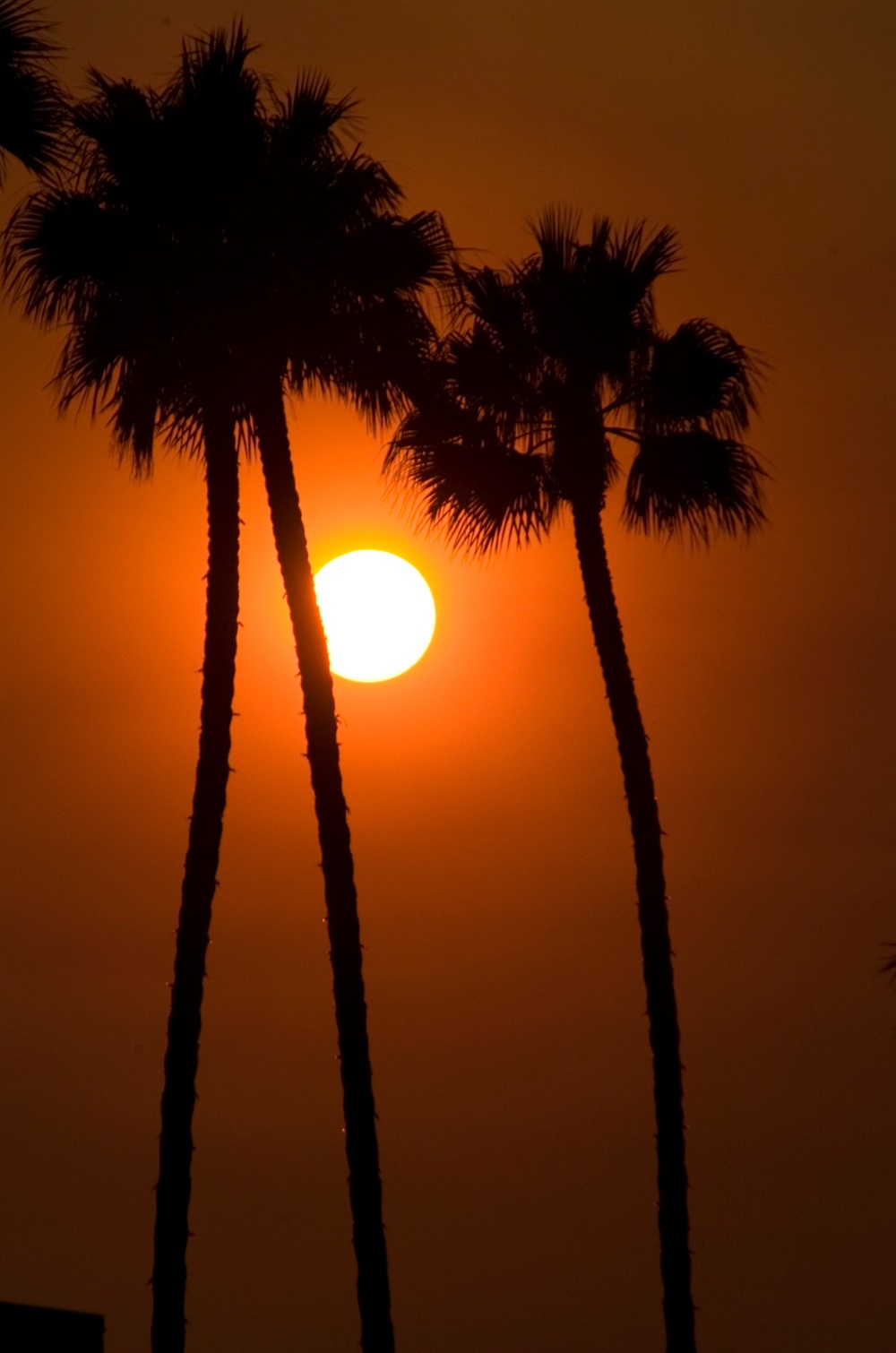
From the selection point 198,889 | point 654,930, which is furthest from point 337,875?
point 654,930

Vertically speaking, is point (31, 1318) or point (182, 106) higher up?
point (182, 106)

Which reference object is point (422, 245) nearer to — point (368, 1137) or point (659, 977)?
point (659, 977)

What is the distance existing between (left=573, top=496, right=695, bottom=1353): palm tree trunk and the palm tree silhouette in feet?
11.7

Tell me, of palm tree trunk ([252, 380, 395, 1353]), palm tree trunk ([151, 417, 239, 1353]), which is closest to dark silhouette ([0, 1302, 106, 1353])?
palm tree trunk ([151, 417, 239, 1353])

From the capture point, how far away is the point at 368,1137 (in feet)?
61.8

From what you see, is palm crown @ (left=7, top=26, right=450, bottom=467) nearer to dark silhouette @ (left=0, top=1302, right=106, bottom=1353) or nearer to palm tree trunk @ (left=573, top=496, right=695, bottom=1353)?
palm tree trunk @ (left=573, top=496, right=695, bottom=1353)

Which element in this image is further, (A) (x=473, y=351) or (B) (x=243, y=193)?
(A) (x=473, y=351)

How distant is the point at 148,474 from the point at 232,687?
337 cm

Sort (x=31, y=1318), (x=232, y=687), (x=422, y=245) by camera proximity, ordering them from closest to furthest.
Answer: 1. (x=31, y=1318)
2. (x=232, y=687)
3. (x=422, y=245)

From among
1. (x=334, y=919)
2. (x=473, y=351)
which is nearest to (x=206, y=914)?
(x=334, y=919)

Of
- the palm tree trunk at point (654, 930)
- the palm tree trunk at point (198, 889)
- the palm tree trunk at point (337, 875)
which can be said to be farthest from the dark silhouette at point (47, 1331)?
the palm tree trunk at point (654, 930)

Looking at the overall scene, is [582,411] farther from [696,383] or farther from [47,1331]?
[47,1331]

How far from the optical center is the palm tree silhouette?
20219 millimetres

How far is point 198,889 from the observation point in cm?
1952
